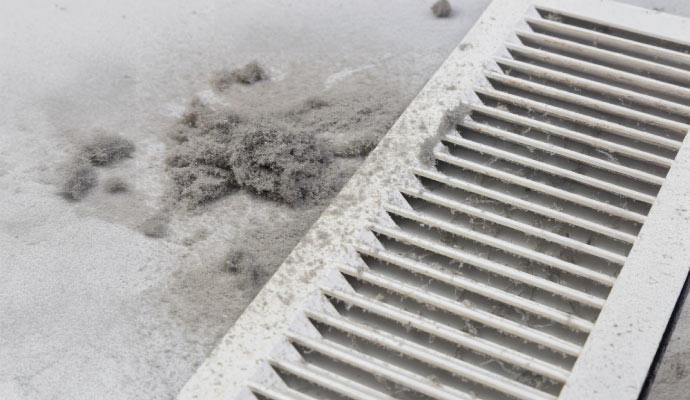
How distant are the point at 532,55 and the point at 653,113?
425 mm

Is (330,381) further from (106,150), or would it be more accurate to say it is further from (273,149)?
(106,150)

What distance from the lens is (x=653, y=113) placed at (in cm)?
233

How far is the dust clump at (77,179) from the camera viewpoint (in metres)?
2.24

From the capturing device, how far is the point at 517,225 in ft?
6.40

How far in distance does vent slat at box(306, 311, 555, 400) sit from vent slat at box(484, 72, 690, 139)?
0.93 meters

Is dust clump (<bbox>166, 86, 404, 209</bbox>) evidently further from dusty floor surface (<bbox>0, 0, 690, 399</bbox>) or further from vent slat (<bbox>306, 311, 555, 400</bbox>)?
vent slat (<bbox>306, 311, 555, 400</bbox>)

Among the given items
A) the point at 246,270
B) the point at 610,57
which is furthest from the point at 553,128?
the point at 246,270

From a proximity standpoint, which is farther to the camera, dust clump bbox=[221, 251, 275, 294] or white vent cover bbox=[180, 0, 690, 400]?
dust clump bbox=[221, 251, 275, 294]

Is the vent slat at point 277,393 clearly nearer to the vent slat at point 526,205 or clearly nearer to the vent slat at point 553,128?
the vent slat at point 526,205

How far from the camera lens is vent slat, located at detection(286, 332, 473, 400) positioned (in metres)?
1.65

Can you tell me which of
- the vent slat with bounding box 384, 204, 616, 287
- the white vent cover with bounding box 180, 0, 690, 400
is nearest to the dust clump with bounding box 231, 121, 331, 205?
the white vent cover with bounding box 180, 0, 690, 400

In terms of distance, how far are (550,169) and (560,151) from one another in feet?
0.27

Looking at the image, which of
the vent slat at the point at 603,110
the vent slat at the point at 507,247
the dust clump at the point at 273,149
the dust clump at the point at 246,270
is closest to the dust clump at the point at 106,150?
the dust clump at the point at 273,149

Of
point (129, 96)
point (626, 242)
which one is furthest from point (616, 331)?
point (129, 96)
